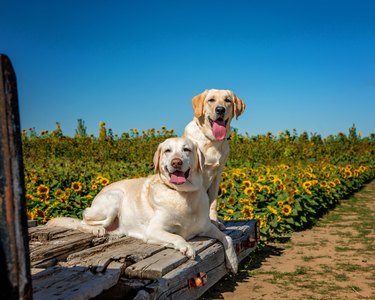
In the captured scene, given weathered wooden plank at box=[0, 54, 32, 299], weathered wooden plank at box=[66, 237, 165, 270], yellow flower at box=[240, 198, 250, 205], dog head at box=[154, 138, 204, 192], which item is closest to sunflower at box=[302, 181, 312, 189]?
yellow flower at box=[240, 198, 250, 205]

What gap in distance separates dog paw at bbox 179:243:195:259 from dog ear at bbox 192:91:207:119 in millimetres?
1500

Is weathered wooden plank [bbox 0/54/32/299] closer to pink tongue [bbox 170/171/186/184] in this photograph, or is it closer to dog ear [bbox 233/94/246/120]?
pink tongue [bbox 170/171/186/184]

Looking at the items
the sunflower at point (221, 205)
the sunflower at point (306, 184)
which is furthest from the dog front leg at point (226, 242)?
the sunflower at point (306, 184)

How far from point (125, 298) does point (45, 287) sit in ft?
2.47

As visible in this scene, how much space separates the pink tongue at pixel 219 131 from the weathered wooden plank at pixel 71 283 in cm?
219

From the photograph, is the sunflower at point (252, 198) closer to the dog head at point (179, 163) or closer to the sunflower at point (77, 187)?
the sunflower at point (77, 187)

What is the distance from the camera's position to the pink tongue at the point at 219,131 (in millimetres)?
4539

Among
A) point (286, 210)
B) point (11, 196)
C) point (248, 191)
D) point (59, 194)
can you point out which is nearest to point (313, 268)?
point (286, 210)

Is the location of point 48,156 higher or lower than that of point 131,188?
higher

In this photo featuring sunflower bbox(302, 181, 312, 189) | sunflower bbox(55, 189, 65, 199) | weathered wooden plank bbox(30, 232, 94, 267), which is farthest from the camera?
sunflower bbox(302, 181, 312, 189)

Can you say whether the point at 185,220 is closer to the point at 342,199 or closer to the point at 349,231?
the point at 349,231

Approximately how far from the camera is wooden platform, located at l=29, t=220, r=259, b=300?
2421 millimetres

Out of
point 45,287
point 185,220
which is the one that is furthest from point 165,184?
point 45,287

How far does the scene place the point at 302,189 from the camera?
7.71 meters
